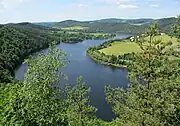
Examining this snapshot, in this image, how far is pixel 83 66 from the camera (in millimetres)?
91750

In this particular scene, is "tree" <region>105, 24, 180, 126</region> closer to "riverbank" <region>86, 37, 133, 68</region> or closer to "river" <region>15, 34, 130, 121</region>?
"river" <region>15, 34, 130, 121</region>

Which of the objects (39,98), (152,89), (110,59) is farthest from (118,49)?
(39,98)

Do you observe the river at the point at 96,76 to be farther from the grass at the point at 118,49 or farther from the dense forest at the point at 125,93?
the dense forest at the point at 125,93

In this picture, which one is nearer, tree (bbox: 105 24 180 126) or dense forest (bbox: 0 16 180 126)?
dense forest (bbox: 0 16 180 126)

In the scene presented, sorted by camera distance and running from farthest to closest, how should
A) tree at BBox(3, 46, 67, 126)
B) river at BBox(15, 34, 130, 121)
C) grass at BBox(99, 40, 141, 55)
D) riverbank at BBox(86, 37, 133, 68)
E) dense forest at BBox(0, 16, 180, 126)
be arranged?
grass at BBox(99, 40, 141, 55)
riverbank at BBox(86, 37, 133, 68)
river at BBox(15, 34, 130, 121)
dense forest at BBox(0, 16, 180, 126)
tree at BBox(3, 46, 67, 126)

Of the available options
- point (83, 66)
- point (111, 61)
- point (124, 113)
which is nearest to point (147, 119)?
point (124, 113)

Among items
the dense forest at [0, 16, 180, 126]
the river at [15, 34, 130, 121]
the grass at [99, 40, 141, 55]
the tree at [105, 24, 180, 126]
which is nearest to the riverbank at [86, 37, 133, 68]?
the river at [15, 34, 130, 121]

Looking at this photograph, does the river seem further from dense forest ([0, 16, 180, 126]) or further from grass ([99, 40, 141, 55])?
dense forest ([0, 16, 180, 126])

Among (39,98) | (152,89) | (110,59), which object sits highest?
(39,98)

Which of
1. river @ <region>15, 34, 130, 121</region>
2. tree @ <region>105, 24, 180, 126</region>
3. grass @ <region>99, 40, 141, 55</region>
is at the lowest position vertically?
river @ <region>15, 34, 130, 121</region>

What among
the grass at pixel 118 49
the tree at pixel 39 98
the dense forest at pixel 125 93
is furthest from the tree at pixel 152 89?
the grass at pixel 118 49

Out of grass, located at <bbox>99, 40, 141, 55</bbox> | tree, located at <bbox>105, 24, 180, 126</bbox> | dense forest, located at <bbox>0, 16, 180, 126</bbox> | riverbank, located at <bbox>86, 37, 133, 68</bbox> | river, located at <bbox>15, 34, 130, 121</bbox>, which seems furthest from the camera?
grass, located at <bbox>99, 40, 141, 55</bbox>

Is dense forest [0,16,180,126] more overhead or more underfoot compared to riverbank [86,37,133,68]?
A: more overhead

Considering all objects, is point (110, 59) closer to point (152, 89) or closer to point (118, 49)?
point (118, 49)
